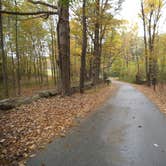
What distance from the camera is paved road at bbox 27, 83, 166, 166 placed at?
3.66 meters

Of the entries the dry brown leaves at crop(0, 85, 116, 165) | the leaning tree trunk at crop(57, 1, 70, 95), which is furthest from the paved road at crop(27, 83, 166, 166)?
the leaning tree trunk at crop(57, 1, 70, 95)

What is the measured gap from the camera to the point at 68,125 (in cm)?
600

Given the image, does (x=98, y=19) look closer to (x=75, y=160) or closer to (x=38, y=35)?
(x=38, y=35)

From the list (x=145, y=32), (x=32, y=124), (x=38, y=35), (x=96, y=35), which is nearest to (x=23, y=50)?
(x=38, y=35)

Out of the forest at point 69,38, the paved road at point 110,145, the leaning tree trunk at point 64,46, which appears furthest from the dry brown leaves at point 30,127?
the forest at point 69,38

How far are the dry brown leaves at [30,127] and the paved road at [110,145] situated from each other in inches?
13.7

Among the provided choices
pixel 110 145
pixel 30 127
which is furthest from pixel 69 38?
pixel 110 145

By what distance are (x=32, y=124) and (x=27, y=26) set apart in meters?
16.0

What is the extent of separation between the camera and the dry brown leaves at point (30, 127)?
13.5 feet

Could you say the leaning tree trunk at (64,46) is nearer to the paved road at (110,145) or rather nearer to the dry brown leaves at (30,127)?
the dry brown leaves at (30,127)

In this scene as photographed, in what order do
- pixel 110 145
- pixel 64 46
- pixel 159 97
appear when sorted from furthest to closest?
1. pixel 159 97
2. pixel 64 46
3. pixel 110 145

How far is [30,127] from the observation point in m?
5.57

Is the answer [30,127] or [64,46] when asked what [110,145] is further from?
[64,46]

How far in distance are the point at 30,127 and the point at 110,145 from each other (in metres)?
2.43
